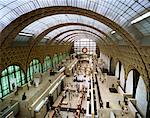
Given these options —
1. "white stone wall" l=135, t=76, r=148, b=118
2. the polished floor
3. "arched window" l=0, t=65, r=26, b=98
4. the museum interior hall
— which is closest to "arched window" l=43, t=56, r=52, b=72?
the polished floor

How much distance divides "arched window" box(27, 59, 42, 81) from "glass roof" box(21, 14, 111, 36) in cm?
657

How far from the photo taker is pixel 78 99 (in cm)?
2520

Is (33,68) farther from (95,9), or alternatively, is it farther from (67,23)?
(95,9)

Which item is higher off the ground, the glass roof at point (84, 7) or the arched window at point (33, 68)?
the glass roof at point (84, 7)

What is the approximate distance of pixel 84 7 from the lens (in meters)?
13.7

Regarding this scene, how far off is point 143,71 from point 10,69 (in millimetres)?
15083

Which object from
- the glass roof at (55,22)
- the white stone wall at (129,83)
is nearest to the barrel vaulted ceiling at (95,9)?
the glass roof at (55,22)

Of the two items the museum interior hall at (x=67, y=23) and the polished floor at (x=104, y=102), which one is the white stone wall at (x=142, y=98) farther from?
the polished floor at (x=104, y=102)

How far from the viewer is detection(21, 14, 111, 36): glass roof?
19516 millimetres

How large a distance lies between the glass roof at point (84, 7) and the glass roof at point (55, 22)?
561 cm

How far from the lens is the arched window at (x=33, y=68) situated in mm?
26531

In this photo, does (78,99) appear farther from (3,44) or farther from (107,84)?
(3,44)

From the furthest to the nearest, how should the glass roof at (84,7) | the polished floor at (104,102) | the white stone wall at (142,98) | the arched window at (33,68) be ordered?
the arched window at (33,68) < the polished floor at (104,102) < the white stone wall at (142,98) < the glass roof at (84,7)

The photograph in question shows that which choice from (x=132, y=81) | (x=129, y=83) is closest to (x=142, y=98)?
(x=132, y=81)
